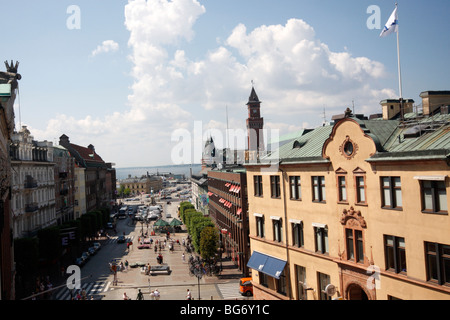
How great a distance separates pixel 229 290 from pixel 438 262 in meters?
29.6

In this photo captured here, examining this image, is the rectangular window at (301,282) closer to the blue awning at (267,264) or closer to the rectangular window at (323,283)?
the blue awning at (267,264)

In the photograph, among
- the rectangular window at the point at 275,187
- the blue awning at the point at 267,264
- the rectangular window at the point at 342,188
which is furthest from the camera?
the rectangular window at the point at 275,187

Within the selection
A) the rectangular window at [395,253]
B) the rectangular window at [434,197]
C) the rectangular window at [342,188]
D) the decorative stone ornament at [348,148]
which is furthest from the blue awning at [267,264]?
the rectangular window at [434,197]

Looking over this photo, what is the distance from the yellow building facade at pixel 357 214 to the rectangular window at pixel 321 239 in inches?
2.7

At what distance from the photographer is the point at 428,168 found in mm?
18781

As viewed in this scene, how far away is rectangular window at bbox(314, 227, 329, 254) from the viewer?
26359 mm

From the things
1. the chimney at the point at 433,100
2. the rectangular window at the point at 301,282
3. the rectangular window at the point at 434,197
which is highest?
the chimney at the point at 433,100

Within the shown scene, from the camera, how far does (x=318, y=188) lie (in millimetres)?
26703

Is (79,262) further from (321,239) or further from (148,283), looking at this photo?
(321,239)

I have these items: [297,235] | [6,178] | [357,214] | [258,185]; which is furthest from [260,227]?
[6,178]

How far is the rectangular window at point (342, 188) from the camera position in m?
24.5
